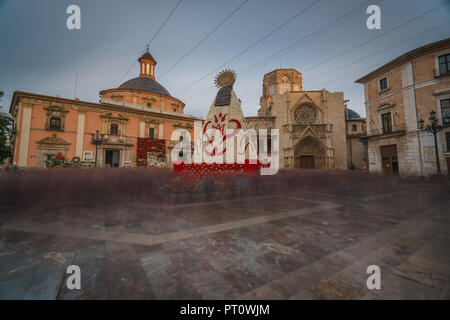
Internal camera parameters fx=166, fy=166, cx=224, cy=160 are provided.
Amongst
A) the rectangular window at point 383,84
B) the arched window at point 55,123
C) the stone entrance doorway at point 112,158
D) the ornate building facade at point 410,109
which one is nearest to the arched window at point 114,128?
the stone entrance doorway at point 112,158

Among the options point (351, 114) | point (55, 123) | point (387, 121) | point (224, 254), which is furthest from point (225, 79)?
point (351, 114)

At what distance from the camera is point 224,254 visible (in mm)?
1884

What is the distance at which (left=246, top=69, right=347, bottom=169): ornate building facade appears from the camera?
56.9 feet

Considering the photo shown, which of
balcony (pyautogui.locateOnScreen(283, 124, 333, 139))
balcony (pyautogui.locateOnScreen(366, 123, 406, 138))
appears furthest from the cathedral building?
balcony (pyautogui.locateOnScreen(366, 123, 406, 138))

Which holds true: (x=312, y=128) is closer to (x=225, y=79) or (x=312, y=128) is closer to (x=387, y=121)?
(x=387, y=121)

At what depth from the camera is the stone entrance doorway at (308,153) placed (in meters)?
17.5

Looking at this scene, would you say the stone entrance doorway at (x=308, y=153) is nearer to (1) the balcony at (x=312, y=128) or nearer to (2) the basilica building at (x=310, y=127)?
(2) the basilica building at (x=310, y=127)

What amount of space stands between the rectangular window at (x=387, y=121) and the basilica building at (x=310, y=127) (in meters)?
3.59

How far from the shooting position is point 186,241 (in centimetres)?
218

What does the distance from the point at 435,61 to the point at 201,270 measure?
19.4 m

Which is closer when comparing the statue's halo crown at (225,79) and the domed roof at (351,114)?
the statue's halo crown at (225,79)

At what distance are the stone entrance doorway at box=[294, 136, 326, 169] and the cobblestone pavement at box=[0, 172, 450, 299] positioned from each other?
15.2 meters
